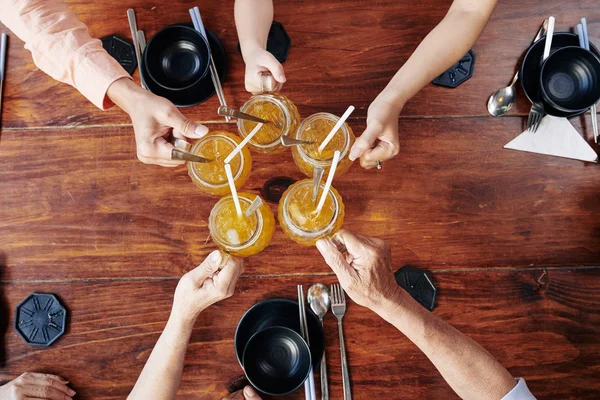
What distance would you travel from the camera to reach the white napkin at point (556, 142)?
5.62 ft

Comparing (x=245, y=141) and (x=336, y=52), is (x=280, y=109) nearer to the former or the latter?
(x=245, y=141)

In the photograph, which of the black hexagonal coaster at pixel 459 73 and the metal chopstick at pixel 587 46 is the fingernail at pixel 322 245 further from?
the metal chopstick at pixel 587 46

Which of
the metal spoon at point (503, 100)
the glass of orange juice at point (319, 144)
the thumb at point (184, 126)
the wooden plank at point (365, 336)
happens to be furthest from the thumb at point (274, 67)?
the metal spoon at point (503, 100)

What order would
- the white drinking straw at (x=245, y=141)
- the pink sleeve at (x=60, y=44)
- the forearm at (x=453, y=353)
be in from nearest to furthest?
the white drinking straw at (x=245, y=141) → the forearm at (x=453, y=353) → the pink sleeve at (x=60, y=44)

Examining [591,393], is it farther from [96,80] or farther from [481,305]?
[96,80]

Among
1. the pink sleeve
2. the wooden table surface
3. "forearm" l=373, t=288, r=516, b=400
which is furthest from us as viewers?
the wooden table surface

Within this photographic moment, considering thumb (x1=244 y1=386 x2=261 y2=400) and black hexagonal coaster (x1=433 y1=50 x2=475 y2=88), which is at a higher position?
black hexagonal coaster (x1=433 y1=50 x2=475 y2=88)

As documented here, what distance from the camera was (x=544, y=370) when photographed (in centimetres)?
162

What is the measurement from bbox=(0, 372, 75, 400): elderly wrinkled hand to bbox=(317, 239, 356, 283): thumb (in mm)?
1130

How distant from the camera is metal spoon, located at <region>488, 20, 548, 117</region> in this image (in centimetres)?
171

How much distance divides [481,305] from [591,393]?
526 millimetres

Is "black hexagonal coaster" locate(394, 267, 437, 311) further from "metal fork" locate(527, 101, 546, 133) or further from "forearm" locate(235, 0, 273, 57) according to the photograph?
"forearm" locate(235, 0, 273, 57)

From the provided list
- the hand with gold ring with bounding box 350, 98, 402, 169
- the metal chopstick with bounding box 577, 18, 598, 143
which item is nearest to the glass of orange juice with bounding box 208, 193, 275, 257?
the hand with gold ring with bounding box 350, 98, 402, 169

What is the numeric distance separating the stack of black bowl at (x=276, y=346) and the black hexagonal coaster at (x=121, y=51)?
43.9 inches
